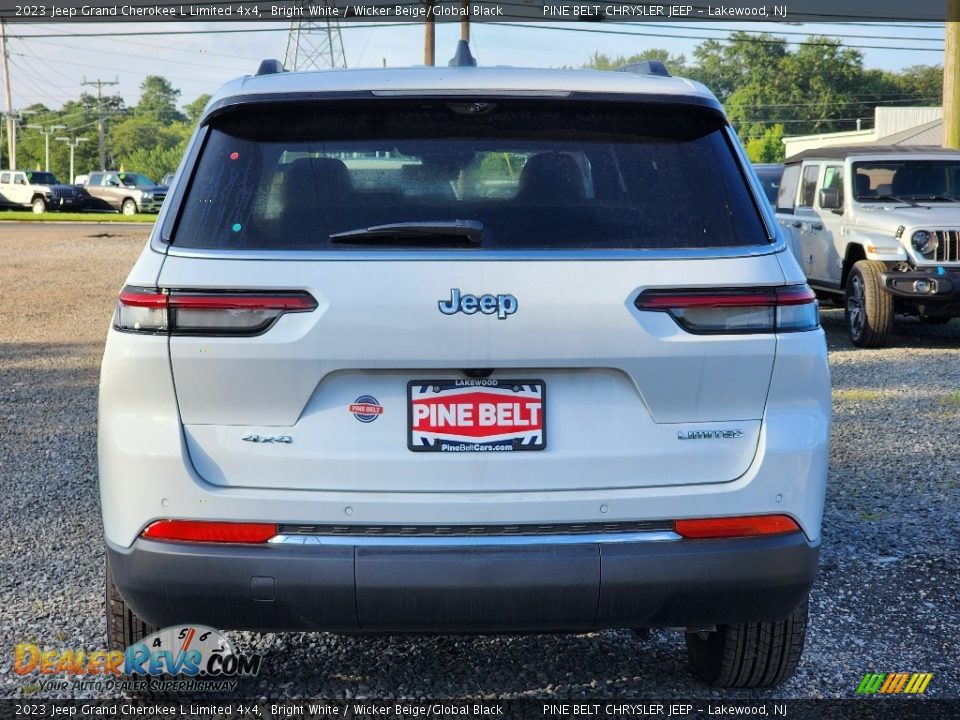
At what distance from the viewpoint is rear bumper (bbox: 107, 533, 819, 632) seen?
8.95ft

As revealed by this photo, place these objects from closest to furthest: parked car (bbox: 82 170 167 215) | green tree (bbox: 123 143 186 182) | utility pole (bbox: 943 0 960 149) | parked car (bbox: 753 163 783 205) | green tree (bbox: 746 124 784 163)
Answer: utility pole (bbox: 943 0 960 149) → parked car (bbox: 753 163 783 205) → parked car (bbox: 82 170 167 215) → green tree (bbox: 746 124 784 163) → green tree (bbox: 123 143 186 182)

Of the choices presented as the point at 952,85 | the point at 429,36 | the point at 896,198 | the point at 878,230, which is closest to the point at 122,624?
the point at 878,230

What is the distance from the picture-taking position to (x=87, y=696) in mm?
3502

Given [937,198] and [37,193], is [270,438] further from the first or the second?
[37,193]

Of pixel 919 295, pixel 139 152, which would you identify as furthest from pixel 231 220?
pixel 139 152

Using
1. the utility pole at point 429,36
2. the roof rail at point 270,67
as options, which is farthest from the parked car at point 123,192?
the roof rail at point 270,67

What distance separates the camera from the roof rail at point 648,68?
358cm

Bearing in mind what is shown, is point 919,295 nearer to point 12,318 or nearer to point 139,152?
point 12,318

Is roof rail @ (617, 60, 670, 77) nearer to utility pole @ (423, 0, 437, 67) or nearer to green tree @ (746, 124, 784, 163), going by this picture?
utility pole @ (423, 0, 437, 67)

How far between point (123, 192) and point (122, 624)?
47223 millimetres

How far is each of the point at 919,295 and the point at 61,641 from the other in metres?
9.15

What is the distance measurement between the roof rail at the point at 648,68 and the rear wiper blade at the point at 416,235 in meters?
1.04

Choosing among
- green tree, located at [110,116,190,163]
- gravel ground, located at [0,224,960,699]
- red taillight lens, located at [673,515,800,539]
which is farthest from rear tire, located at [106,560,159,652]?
green tree, located at [110,116,190,163]

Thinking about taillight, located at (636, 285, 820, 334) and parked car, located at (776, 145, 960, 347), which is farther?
parked car, located at (776, 145, 960, 347)
